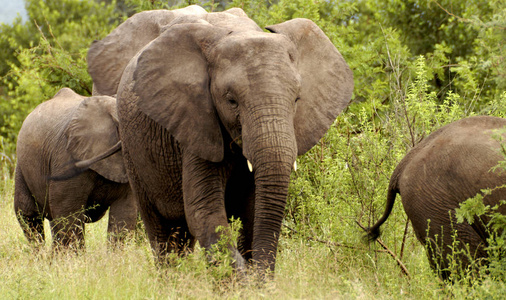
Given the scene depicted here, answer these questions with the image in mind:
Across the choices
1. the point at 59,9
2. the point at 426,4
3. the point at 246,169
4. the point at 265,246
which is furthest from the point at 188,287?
the point at 59,9

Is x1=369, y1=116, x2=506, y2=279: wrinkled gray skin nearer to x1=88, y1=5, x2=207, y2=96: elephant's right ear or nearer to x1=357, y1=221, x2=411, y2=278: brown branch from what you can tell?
x1=357, y1=221, x2=411, y2=278: brown branch

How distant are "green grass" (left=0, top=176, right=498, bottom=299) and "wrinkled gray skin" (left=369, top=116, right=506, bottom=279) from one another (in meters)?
A: 0.27

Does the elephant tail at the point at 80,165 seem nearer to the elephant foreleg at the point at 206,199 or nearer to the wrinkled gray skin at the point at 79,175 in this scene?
the wrinkled gray skin at the point at 79,175

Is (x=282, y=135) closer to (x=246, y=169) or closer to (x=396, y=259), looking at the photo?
(x=246, y=169)

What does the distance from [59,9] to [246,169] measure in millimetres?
20752

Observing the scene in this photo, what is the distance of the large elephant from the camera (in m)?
4.21

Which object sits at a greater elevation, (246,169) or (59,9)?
(246,169)

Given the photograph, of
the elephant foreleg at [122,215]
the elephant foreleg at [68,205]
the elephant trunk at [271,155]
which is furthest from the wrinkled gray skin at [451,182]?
the elephant foreleg at [68,205]

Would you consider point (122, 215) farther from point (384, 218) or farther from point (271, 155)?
point (271, 155)

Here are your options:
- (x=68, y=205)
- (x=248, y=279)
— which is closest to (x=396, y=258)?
(x=248, y=279)

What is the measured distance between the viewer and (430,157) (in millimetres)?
4488

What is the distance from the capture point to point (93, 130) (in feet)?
24.1

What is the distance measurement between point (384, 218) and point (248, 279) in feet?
3.84

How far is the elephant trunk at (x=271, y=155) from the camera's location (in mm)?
4113
